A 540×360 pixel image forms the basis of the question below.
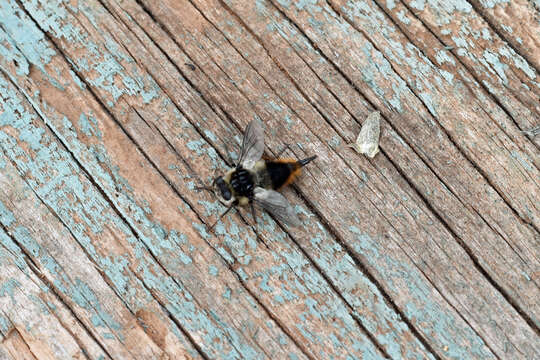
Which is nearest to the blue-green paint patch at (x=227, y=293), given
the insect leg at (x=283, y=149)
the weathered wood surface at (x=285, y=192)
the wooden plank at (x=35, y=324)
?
the weathered wood surface at (x=285, y=192)

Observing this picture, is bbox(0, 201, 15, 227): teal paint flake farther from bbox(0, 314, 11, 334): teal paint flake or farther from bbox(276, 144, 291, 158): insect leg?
bbox(276, 144, 291, 158): insect leg

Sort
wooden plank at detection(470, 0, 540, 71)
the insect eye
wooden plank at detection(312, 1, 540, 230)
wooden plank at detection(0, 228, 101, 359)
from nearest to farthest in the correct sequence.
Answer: wooden plank at detection(0, 228, 101, 359)
the insect eye
wooden plank at detection(312, 1, 540, 230)
wooden plank at detection(470, 0, 540, 71)

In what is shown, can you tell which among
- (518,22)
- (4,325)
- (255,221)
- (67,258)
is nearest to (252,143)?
(255,221)

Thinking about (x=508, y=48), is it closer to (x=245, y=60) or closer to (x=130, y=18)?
(x=245, y=60)

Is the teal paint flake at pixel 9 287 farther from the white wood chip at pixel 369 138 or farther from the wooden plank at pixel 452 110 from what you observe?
the wooden plank at pixel 452 110

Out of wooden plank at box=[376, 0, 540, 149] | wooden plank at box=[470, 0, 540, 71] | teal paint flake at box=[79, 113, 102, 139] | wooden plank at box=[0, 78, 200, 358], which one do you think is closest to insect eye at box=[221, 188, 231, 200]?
wooden plank at box=[0, 78, 200, 358]

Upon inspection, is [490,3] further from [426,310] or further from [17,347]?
[17,347]

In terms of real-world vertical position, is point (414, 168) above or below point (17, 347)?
below

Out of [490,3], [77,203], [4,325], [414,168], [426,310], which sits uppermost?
[77,203]
